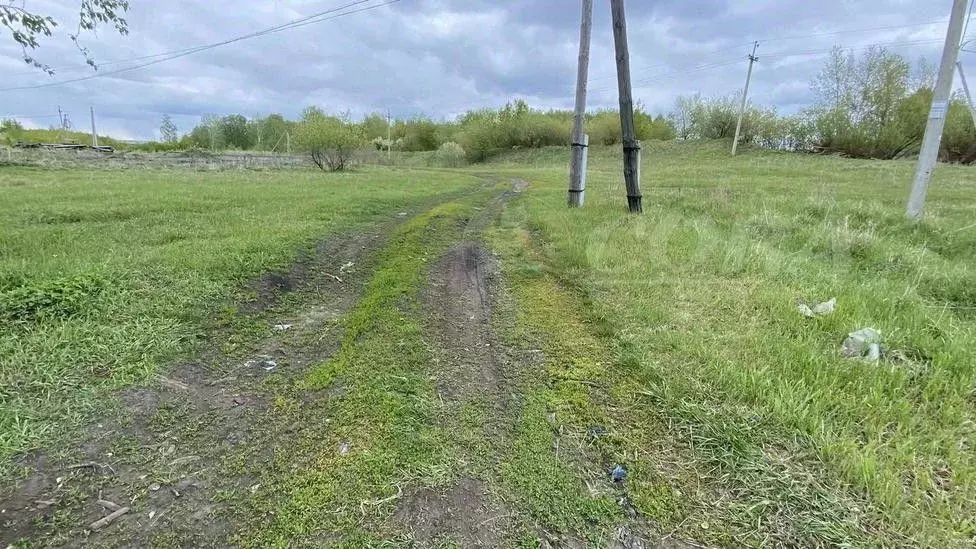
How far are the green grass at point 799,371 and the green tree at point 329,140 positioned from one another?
73.1ft

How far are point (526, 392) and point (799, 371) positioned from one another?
1688 mm

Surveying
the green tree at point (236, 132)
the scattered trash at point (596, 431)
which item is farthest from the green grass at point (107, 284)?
the green tree at point (236, 132)

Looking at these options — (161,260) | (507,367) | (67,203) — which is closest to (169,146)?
(67,203)

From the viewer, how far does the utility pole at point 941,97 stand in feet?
22.0

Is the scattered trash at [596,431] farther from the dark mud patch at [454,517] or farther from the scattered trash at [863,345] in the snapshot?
the scattered trash at [863,345]

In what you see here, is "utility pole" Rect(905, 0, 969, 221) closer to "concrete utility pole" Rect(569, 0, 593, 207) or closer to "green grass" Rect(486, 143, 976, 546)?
"green grass" Rect(486, 143, 976, 546)

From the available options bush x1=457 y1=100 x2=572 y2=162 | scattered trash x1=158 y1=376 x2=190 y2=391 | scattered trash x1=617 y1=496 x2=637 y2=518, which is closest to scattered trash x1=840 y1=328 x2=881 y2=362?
scattered trash x1=617 y1=496 x2=637 y2=518

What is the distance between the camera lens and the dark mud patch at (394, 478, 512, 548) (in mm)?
1734

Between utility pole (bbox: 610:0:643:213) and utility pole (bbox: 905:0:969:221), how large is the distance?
174 inches

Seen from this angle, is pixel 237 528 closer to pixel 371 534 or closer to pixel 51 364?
pixel 371 534

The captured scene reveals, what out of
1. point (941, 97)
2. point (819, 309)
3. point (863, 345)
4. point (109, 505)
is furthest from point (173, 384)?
point (941, 97)

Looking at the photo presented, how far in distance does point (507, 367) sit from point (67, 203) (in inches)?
410

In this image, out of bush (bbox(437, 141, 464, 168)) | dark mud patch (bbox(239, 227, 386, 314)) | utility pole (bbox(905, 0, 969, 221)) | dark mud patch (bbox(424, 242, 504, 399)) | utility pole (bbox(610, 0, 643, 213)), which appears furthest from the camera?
bush (bbox(437, 141, 464, 168))

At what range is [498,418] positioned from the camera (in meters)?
2.49
